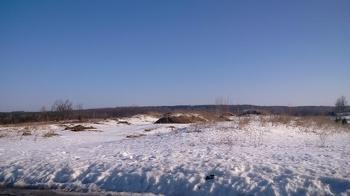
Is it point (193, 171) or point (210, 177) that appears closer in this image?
point (210, 177)

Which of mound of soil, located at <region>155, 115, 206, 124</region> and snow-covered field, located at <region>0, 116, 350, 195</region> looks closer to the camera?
snow-covered field, located at <region>0, 116, 350, 195</region>

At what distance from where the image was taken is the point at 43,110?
73.9 meters

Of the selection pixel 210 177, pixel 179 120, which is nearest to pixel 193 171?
pixel 210 177

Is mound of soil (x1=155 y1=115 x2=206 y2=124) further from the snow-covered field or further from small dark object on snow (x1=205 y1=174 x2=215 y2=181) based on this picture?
small dark object on snow (x1=205 y1=174 x2=215 y2=181)

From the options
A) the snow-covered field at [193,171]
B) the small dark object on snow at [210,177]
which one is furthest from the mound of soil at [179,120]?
the small dark object on snow at [210,177]

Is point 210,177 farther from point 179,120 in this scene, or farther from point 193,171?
point 179,120

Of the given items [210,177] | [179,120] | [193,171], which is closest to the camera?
[210,177]

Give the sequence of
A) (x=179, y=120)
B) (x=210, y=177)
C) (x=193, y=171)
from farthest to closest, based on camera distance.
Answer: (x=179, y=120) < (x=193, y=171) < (x=210, y=177)

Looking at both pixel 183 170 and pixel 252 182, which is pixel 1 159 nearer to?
pixel 183 170

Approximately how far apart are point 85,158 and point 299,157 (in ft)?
25.4

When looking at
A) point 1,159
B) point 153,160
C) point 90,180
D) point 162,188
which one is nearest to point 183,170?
point 162,188

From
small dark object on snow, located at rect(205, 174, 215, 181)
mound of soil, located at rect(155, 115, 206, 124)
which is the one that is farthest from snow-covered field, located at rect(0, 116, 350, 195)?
mound of soil, located at rect(155, 115, 206, 124)

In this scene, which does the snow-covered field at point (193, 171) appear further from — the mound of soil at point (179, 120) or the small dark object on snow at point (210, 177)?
the mound of soil at point (179, 120)

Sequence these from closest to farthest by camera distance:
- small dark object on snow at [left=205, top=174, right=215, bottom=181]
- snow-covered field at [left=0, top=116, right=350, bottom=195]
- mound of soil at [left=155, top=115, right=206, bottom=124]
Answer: snow-covered field at [left=0, top=116, right=350, bottom=195] < small dark object on snow at [left=205, top=174, right=215, bottom=181] < mound of soil at [left=155, top=115, right=206, bottom=124]
